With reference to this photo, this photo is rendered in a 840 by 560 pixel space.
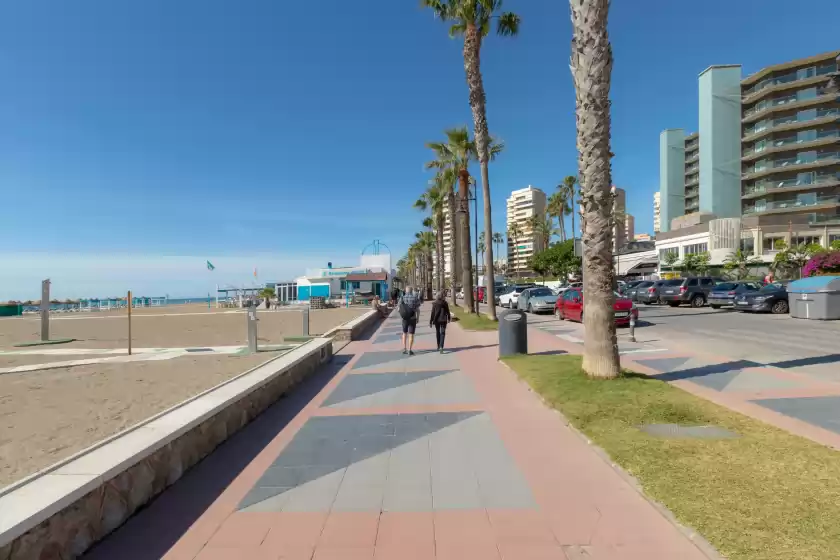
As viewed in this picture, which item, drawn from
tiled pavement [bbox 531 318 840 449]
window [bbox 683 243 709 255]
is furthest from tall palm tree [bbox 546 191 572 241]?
tiled pavement [bbox 531 318 840 449]

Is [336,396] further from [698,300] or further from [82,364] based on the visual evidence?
[698,300]

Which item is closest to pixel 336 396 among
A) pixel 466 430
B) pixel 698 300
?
pixel 466 430

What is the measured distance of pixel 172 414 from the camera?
4.93 metres

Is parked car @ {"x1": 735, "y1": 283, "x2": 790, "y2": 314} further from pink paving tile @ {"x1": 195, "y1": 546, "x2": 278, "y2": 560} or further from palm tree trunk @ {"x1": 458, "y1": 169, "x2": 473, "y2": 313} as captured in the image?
pink paving tile @ {"x1": 195, "y1": 546, "x2": 278, "y2": 560}

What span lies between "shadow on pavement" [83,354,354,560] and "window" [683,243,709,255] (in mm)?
61742

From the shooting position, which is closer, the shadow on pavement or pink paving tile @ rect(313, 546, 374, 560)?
pink paving tile @ rect(313, 546, 374, 560)

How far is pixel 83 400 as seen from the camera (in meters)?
7.59

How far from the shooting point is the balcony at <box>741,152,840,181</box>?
2237 inches

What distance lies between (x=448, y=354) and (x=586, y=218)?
225 inches

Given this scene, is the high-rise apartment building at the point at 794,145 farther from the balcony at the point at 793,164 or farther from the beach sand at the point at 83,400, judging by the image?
the beach sand at the point at 83,400

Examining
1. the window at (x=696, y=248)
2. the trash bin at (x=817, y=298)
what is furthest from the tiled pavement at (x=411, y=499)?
the window at (x=696, y=248)

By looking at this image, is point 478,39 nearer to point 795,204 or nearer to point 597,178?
point 597,178

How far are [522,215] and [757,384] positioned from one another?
169 metres

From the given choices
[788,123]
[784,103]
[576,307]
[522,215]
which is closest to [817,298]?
[576,307]
